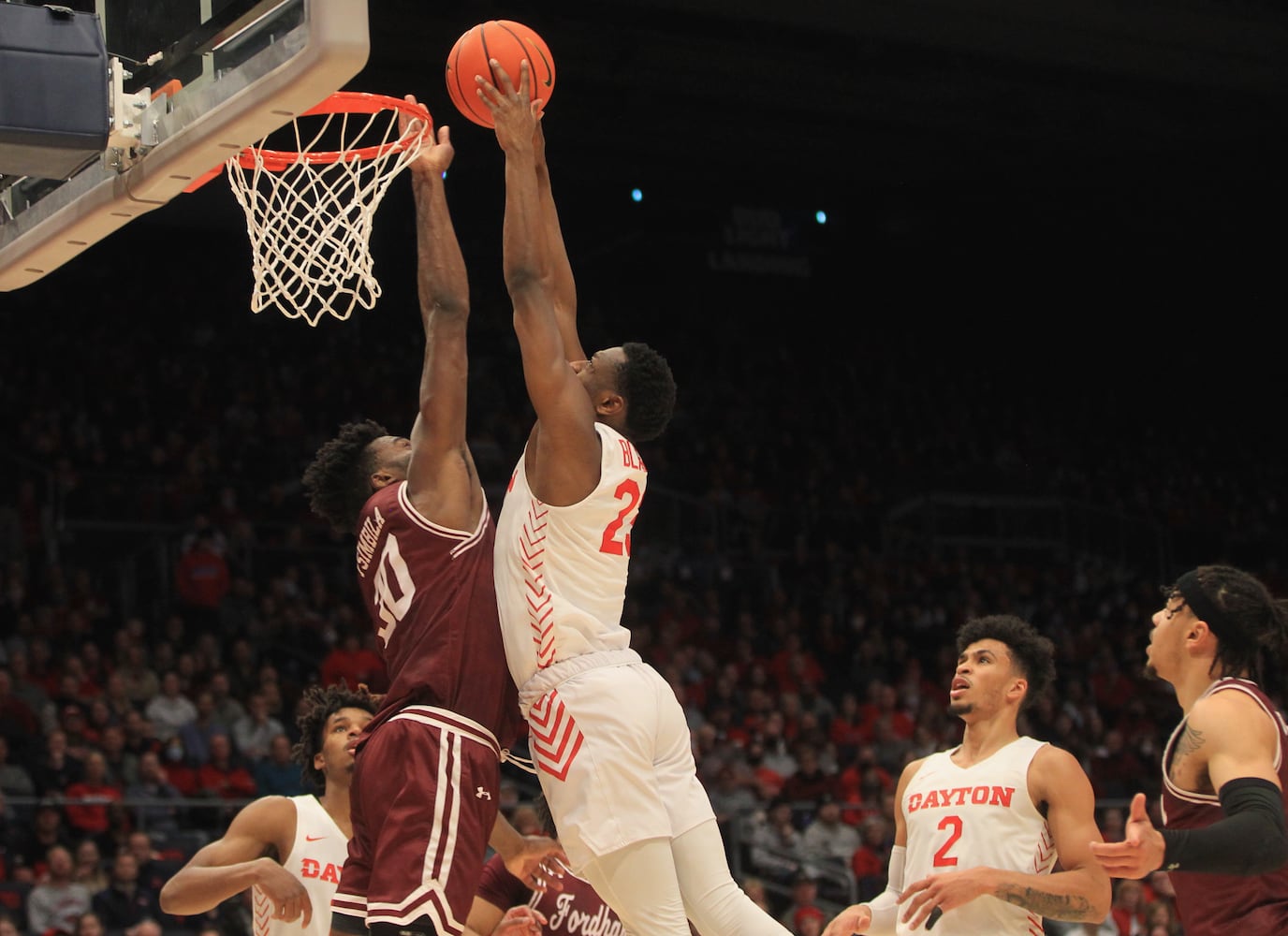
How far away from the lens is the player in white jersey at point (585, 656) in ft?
12.8

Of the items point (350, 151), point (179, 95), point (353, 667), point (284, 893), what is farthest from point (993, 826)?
point (353, 667)

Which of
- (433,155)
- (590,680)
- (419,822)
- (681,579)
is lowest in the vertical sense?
(419,822)

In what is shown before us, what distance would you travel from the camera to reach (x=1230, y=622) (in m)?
4.49

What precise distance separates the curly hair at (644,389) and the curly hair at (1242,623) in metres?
1.58

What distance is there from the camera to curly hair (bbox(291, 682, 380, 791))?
18.3 feet

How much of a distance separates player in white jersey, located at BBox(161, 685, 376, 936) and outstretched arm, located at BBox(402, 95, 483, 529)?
3.62 feet

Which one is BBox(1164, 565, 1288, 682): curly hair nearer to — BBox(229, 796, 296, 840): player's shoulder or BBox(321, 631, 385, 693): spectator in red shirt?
BBox(229, 796, 296, 840): player's shoulder

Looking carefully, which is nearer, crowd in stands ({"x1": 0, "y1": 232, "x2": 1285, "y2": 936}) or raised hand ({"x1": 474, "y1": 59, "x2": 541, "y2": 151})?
raised hand ({"x1": 474, "y1": 59, "x2": 541, "y2": 151})

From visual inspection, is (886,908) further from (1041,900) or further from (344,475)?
(344,475)

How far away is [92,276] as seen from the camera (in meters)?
16.7

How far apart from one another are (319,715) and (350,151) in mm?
1939

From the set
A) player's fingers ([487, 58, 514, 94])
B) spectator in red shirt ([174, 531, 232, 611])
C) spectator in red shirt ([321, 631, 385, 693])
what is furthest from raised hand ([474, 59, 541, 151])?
spectator in red shirt ([174, 531, 232, 611])

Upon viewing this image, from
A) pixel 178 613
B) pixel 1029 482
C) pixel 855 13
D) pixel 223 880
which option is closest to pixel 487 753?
pixel 223 880

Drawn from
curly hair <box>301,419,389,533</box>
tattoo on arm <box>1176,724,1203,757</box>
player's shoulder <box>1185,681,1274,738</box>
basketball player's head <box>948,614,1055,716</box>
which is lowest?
tattoo on arm <box>1176,724,1203,757</box>
